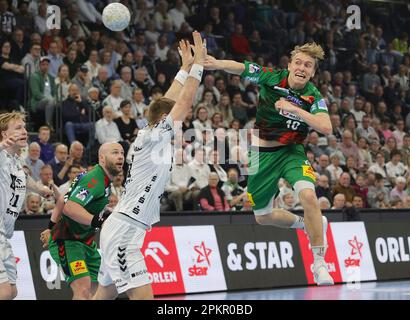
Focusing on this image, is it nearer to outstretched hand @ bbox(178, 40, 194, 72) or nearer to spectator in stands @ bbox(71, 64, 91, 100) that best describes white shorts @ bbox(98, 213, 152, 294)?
outstretched hand @ bbox(178, 40, 194, 72)

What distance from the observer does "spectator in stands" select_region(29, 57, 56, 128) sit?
19.4 metres

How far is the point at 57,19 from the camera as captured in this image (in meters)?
21.5

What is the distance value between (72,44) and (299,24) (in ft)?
32.1

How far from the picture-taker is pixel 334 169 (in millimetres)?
22344

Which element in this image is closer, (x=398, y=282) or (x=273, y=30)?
(x=398, y=282)

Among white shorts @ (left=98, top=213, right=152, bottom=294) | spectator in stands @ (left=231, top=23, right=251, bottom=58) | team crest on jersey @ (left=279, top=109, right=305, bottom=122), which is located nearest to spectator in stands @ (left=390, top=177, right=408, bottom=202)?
spectator in stands @ (left=231, top=23, right=251, bottom=58)

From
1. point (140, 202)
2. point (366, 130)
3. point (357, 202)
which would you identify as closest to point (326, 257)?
point (357, 202)

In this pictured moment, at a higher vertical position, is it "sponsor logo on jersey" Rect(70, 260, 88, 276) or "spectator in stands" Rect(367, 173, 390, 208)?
"sponsor logo on jersey" Rect(70, 260, 88, 276)

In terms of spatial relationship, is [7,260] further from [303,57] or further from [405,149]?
[405,149]

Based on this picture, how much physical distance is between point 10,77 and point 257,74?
32.7 feet

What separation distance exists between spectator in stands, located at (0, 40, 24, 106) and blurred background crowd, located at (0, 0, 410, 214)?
0.02 meters

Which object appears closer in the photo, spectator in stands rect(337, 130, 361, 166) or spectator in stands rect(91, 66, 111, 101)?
spectator in stands rect(91, 66, 111, 101)
